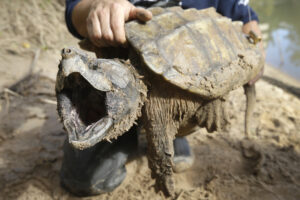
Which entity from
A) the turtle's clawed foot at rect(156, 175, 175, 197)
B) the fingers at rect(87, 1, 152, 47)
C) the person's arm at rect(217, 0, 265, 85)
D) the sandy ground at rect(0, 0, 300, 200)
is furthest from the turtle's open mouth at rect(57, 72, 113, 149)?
the person's arm at rect(217, 0, 265, 85)

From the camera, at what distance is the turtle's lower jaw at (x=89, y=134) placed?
117 cm

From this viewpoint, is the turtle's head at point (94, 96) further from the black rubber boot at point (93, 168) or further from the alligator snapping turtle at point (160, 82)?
the black rubber boot at point (93, 168)

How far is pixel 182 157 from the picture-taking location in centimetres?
252

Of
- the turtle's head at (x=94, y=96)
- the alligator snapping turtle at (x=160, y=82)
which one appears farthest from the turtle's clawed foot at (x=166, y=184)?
the turtle's head at (x=94, y=96)

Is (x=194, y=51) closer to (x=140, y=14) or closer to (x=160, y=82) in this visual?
Answer: (x=160, y=82)

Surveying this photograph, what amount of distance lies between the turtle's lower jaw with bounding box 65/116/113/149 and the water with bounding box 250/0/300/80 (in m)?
6.81

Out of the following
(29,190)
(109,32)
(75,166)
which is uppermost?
(109,32)

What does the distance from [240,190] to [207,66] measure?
1237 mm

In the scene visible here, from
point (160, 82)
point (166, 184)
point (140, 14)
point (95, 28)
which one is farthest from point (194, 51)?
point (166, 184)

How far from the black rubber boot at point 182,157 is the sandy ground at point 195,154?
0.23 ft

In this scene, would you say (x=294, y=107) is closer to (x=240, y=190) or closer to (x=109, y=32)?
(x=240, y=190)

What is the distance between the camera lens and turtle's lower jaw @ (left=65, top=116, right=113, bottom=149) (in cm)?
117

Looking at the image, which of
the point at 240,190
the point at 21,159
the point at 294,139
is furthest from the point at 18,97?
the point at 294,139

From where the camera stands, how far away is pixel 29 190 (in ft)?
6.93
